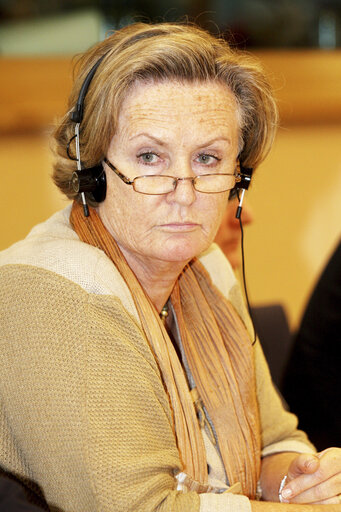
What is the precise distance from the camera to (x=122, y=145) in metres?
1.35

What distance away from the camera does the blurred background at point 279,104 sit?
342 cm

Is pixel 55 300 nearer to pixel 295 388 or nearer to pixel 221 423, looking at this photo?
pixel 221 423

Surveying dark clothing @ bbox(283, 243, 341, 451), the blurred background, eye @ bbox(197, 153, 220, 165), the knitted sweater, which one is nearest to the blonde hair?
eye @ bbox(197, 153, 220, 165)

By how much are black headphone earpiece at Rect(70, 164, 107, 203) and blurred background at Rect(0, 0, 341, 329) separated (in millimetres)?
1970

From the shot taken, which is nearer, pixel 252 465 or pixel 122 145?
pixel 122 145

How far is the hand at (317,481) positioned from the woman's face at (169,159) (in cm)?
46

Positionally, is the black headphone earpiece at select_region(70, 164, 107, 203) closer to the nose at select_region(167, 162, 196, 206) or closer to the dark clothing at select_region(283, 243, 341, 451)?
the nose at select_region(167, 162, 196, 206)

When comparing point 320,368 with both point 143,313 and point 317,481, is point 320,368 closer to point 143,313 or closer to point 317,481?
point 317,481

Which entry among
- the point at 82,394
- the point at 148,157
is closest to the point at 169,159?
the point at 148,157

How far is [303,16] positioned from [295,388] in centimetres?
246

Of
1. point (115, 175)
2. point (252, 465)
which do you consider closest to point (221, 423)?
point (252, 465)

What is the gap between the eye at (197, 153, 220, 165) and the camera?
54.4 inches

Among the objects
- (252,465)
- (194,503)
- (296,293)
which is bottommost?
(296,293)

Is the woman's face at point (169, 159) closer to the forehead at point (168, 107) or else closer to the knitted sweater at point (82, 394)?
the forehead at point (168, 107)
